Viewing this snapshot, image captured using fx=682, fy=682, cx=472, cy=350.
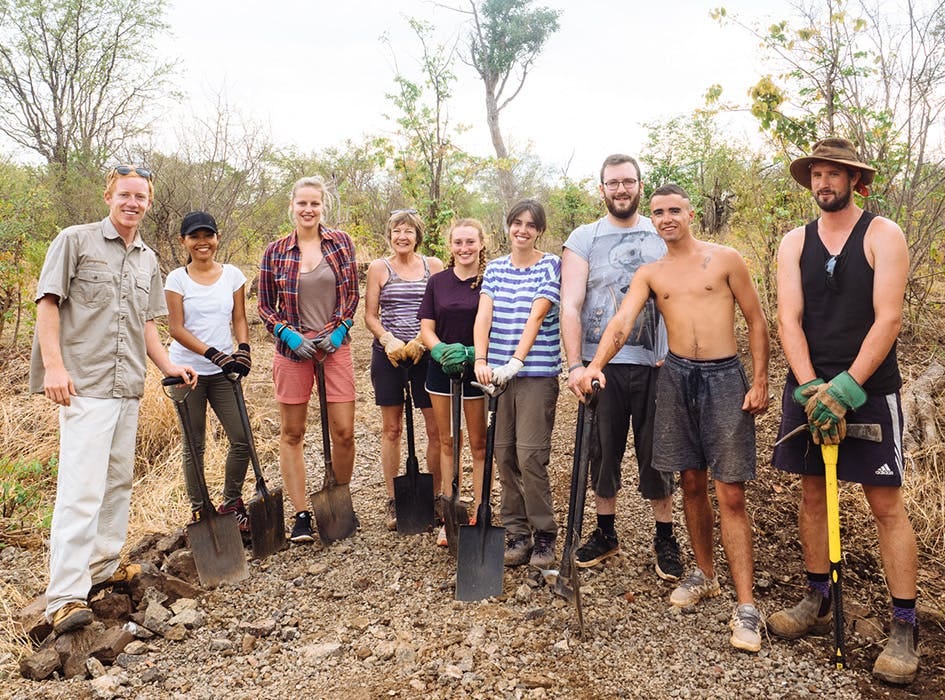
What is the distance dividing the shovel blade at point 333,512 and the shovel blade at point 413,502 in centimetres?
30

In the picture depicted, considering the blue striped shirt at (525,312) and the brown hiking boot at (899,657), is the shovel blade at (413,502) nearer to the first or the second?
the blue striped shirt at (525,312)

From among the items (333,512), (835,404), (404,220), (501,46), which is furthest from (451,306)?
(501,46)

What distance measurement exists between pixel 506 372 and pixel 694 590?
1347mm

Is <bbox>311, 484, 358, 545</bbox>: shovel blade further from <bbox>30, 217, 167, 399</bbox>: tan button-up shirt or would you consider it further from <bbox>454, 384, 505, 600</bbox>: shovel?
<bbox>30, 217, 167, 399</bbox>: tan button-up shirt

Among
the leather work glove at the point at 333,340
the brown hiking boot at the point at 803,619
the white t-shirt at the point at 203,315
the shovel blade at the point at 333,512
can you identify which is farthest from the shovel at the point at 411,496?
the brown hiking boot at the point at 803,619

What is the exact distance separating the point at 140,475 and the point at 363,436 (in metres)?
1.89

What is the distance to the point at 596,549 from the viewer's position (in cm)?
364

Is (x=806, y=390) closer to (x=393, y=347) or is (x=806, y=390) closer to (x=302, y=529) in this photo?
(x=393, y=347)

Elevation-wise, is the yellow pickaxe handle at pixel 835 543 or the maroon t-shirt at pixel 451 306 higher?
the maroon t-shirt at pixel 451 306

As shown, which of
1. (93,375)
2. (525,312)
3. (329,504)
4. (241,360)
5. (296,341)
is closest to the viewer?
(93,375)

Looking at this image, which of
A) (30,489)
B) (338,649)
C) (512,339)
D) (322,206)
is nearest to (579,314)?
(512,339)

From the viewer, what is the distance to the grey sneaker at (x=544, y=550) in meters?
3.56

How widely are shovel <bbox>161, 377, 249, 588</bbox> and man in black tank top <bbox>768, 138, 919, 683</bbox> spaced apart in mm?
2668

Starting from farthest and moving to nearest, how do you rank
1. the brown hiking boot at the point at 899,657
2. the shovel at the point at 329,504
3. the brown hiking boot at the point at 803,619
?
the shovel at the point at 329,504
the brown hiking boot at the point at 803,619
the brown hiking boot at the point at 899,657
